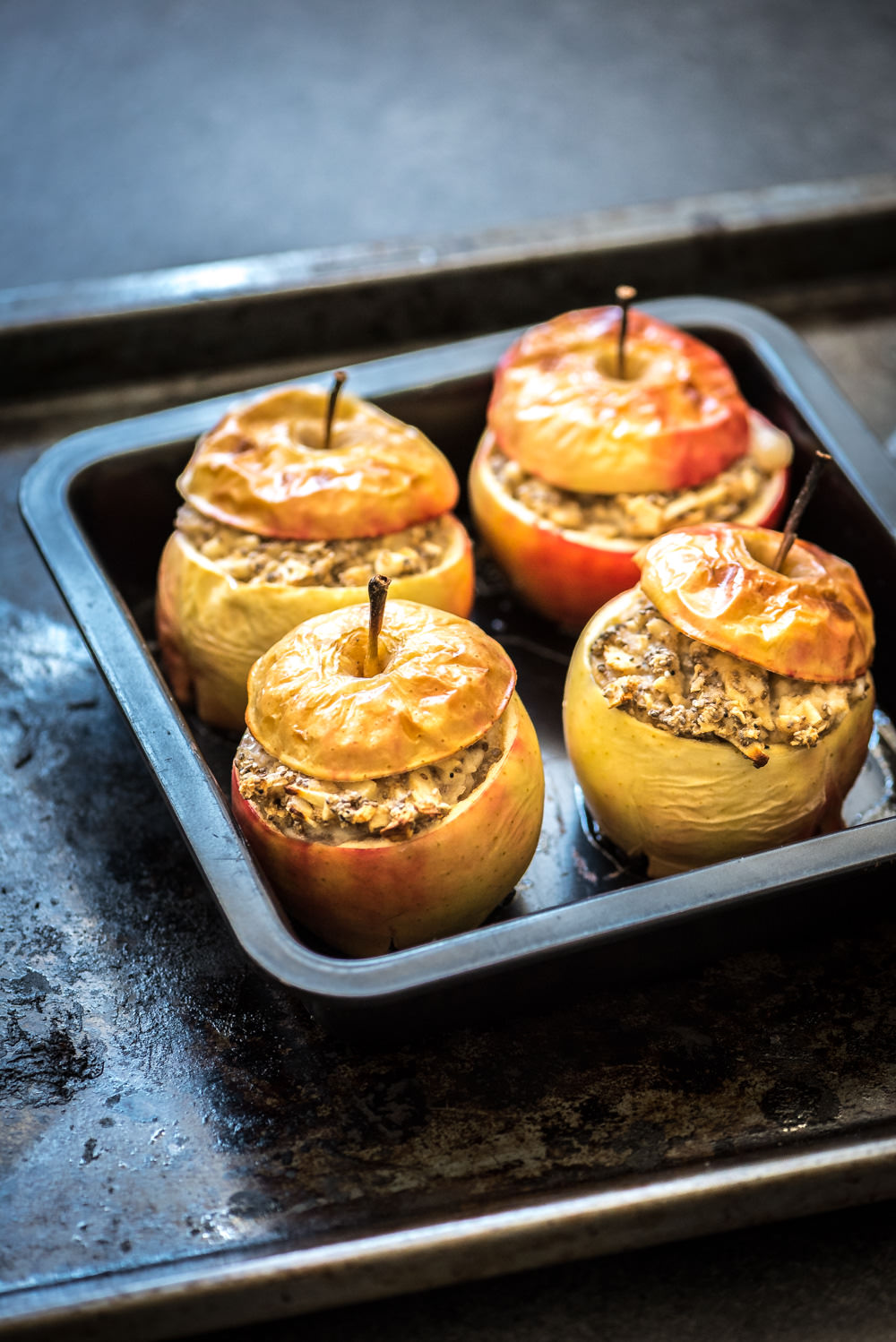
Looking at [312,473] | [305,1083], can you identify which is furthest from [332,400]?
[305,1083]

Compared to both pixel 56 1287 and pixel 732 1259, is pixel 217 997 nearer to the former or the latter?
pixel 56 1287

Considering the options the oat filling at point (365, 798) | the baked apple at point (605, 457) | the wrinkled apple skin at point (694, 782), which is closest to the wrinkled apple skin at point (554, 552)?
the baked apple at point (605, 457)

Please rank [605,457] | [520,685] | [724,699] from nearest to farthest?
[724,699] → [605,457] → [520,685]

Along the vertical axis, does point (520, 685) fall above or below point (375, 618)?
below

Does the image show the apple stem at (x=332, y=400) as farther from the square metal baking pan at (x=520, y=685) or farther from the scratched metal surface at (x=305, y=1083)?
the scratched metal surface at (x=305, y=1083)

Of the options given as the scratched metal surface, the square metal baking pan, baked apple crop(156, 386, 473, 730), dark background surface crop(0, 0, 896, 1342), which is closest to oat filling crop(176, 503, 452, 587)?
baked apple crop(156, 386, 473, 730)

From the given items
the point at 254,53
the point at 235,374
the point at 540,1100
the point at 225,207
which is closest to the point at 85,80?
the point at 254,53

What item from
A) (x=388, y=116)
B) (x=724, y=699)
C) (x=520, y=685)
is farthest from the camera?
(x=388, y=116)

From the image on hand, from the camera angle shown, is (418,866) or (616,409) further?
(616,409)

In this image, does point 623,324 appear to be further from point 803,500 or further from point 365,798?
point 365,798
